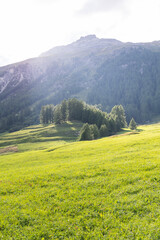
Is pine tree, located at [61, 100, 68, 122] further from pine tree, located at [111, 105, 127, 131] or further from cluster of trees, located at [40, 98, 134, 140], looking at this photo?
pine tree, located at [111, 105, 127, 131]

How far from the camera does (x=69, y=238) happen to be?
32.6 feet

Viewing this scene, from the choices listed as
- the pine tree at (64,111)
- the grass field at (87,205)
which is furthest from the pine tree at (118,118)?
the grass field at (87,205)

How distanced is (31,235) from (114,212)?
6.35 metres

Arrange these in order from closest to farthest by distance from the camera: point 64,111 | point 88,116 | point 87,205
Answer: point 87,205
point 88,116
point 64,111

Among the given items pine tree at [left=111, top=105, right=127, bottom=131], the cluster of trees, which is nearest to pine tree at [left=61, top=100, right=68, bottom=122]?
the cluster of trees

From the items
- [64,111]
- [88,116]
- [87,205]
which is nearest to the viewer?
[87,205]

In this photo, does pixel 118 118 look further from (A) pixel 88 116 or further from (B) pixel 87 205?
(B) pixel 87 205

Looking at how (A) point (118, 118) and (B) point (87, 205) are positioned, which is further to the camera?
(A) point (118, 118)

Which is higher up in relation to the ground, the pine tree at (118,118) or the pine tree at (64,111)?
the pine tree at (64,111)

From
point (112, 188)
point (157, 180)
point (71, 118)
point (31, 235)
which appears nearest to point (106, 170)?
point (112, 188)

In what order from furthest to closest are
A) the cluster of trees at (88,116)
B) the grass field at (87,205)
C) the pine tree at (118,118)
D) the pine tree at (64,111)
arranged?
the pine tree at (64,111), the pine tree at (118,118), the cluster of trees at (88,116), the grass field at (87,205)

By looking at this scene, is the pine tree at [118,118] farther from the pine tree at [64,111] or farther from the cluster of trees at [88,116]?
the pine tree at [64,111]

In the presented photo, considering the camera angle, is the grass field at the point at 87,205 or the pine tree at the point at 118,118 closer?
the grass field at the point at 87,205

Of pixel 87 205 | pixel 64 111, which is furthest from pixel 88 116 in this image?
pixel 87 205
